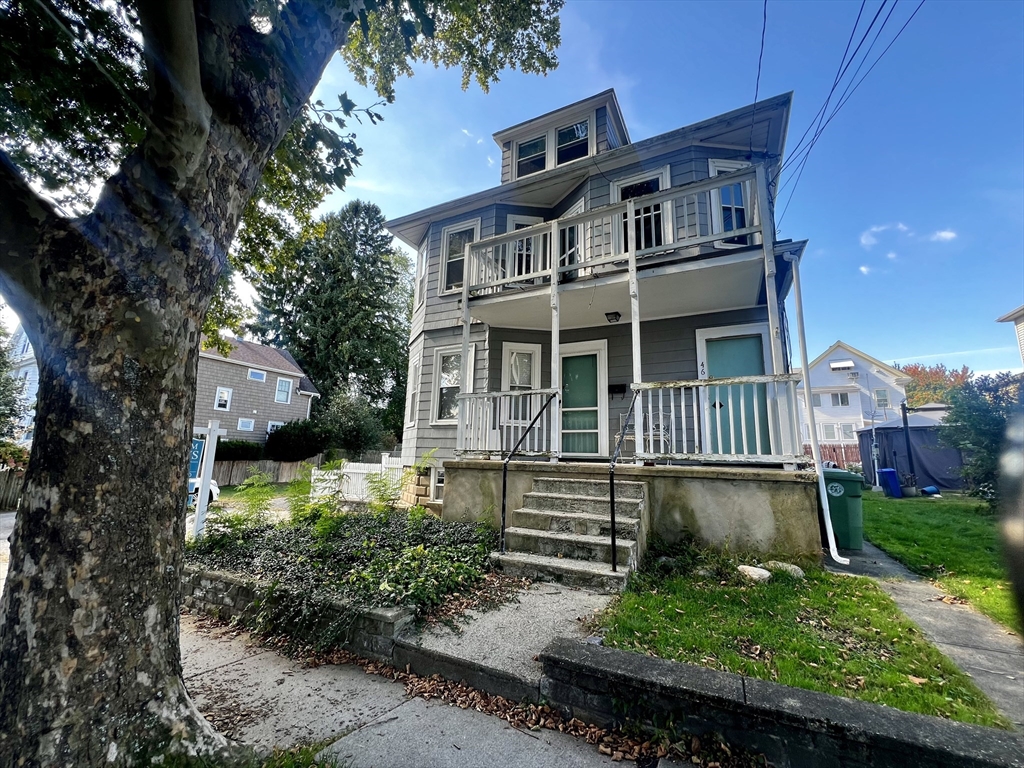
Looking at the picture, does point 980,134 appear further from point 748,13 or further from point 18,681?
point 18,681

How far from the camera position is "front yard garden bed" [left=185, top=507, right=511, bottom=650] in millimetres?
3355

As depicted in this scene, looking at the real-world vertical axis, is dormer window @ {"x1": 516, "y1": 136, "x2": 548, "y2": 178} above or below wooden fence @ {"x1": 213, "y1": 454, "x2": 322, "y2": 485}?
above

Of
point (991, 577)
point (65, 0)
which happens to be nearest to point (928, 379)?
→ point (991, 577)

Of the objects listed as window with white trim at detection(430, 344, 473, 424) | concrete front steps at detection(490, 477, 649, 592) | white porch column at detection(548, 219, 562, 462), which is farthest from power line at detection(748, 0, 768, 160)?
window with white trim at detection(430, 344, 473, 424)

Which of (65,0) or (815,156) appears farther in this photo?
(815,156)

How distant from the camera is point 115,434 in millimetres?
1914

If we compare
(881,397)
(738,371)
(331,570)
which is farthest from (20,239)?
(881,397)

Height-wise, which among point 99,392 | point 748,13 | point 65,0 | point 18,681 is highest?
point 748,13

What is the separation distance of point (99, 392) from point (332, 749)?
1.99m

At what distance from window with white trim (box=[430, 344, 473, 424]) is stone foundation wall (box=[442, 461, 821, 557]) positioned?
4.20 meters

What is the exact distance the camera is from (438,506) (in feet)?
26.3

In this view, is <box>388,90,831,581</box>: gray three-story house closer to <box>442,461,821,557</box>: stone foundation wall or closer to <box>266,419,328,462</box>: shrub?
<box>442,461,821,557</box>: stone foundation wall

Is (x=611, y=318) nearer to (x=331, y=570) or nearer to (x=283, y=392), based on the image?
(x=331, y=570)

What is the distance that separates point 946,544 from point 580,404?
5384 millimetres
